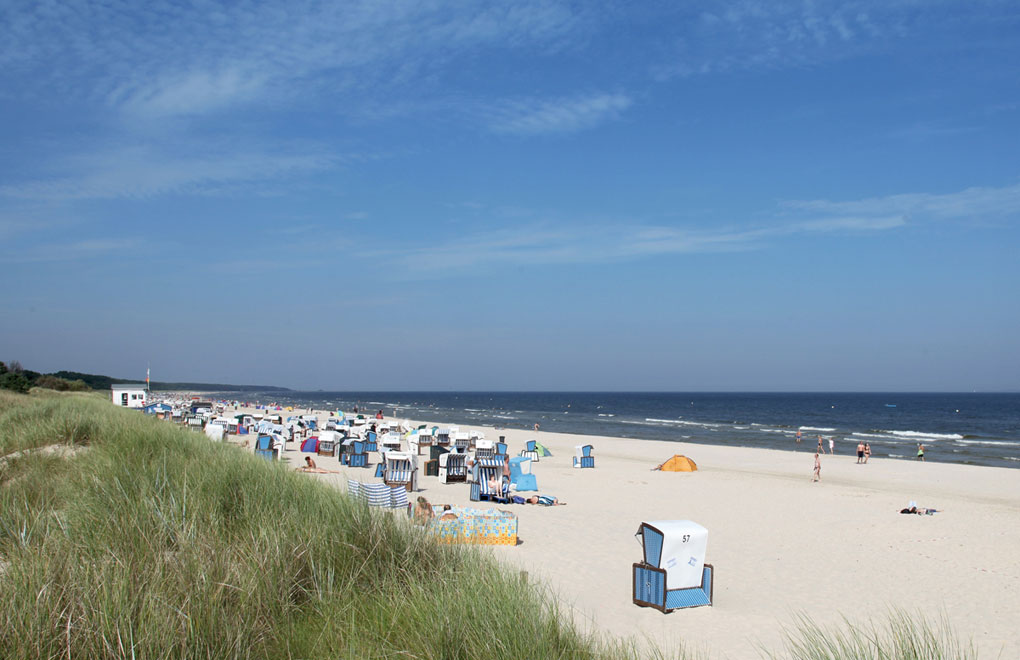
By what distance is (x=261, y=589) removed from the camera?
365 cm

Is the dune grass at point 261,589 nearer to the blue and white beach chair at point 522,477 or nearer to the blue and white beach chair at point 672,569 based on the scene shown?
the blue and white beach chair at point 672,569

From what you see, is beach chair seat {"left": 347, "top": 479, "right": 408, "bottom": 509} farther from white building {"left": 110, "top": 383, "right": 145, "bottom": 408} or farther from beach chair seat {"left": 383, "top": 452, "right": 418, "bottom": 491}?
white building {"left": 110, "top": 383, "right": 145, "bottom": 408}

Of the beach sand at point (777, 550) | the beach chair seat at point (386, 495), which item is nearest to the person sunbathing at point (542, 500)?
the beach sand at point (777, 550)

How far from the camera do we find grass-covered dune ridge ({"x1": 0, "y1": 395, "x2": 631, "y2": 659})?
9.75 ft

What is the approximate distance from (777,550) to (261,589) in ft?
27.5

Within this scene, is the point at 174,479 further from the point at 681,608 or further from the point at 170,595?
the point at 681,608

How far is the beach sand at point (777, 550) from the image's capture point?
670cm

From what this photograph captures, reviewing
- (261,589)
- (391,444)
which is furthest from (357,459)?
(261,589)

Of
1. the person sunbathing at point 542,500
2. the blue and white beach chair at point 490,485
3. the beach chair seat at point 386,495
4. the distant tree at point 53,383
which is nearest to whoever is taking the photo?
the beach chair seat at point 386,495

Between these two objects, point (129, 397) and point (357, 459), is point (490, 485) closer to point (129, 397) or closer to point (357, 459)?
point (357, 459)

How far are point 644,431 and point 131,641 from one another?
45189 mm

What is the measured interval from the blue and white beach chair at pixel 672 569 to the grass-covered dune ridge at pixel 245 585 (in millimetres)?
3235

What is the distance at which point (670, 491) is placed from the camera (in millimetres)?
16641

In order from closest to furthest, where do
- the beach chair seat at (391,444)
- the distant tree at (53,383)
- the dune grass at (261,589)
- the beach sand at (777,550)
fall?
1. the dune grass at (261,589)
2. the beach sand at (777,550)
3. the beach chair seat at (391,444)
4. the distant tree at (53,383)
